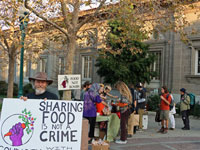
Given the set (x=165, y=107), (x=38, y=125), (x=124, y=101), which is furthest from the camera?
(x=165, y=107)

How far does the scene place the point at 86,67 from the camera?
25.7 metres

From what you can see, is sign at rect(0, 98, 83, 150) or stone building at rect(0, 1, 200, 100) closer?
sign at rect(0, 98, 83, 150)

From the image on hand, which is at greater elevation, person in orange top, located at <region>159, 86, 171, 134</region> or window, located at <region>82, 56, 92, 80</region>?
window, located at <region>82, 56, 92, 80</region>

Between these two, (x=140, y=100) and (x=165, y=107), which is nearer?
(x=165, y=107)

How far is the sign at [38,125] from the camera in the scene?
4.38 meters

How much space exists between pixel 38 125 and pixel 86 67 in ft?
69.7

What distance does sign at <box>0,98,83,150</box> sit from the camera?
172 inches

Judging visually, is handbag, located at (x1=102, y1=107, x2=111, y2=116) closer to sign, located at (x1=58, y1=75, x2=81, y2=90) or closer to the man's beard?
sign, located at (x1=58, y1=75, x2=81, y2=90)

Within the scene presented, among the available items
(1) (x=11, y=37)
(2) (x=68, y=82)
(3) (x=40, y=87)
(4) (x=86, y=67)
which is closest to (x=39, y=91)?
(3) (x=40, y=87)

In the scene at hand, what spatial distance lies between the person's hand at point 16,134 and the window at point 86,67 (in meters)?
20.4

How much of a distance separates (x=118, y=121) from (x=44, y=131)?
4.29 m

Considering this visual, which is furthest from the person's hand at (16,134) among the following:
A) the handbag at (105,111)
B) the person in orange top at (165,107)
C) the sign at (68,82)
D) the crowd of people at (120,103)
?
the person in orange top at (165,107)

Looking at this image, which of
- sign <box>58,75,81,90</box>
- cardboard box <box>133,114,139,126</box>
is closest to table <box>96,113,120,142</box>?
cardboard box <box>133,114,139,126</box>

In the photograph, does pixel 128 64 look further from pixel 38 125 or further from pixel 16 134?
pixel 16 134
